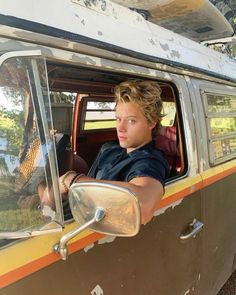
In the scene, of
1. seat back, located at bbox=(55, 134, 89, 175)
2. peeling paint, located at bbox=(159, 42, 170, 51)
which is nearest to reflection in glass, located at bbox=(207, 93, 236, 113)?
peeling paint, located at bbox=(159, 42, 170, 51)

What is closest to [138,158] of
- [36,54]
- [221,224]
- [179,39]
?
[36,54]

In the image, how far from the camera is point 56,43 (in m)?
1.62

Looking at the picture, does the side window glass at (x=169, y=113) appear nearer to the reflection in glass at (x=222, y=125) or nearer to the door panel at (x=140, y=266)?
the reflection in glass at (x=222, y=125)

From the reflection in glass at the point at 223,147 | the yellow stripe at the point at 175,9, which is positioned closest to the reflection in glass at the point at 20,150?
the reflection in glass at the point at 223,147

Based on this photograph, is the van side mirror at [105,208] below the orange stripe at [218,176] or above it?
above

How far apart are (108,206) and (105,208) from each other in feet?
0.04

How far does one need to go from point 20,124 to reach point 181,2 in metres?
2.14

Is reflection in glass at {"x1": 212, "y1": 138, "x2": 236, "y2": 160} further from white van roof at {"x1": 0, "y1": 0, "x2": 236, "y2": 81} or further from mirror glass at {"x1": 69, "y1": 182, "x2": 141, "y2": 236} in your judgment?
mirror glass at {"x1": 69, "y1": 182, "x2": 141, "y2": 236}

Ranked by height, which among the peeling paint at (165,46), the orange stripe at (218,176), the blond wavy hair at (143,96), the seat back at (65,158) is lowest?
the orange stripe at (218,176)

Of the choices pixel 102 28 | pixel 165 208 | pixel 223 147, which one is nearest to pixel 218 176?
pixel 223 147

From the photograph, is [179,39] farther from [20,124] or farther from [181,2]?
[20,124]

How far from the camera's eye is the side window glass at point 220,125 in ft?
9.69

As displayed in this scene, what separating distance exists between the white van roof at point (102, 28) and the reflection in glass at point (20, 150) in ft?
0.52

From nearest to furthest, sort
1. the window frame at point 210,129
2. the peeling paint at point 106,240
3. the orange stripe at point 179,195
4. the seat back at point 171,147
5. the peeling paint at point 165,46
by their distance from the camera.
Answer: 1. the peeling paint at point 106,240
2. the orange stripe at point 179,195
3. the peeling paint at point 165,46
4. the seat back at point 171,147
5. the window frame at point 210,129
